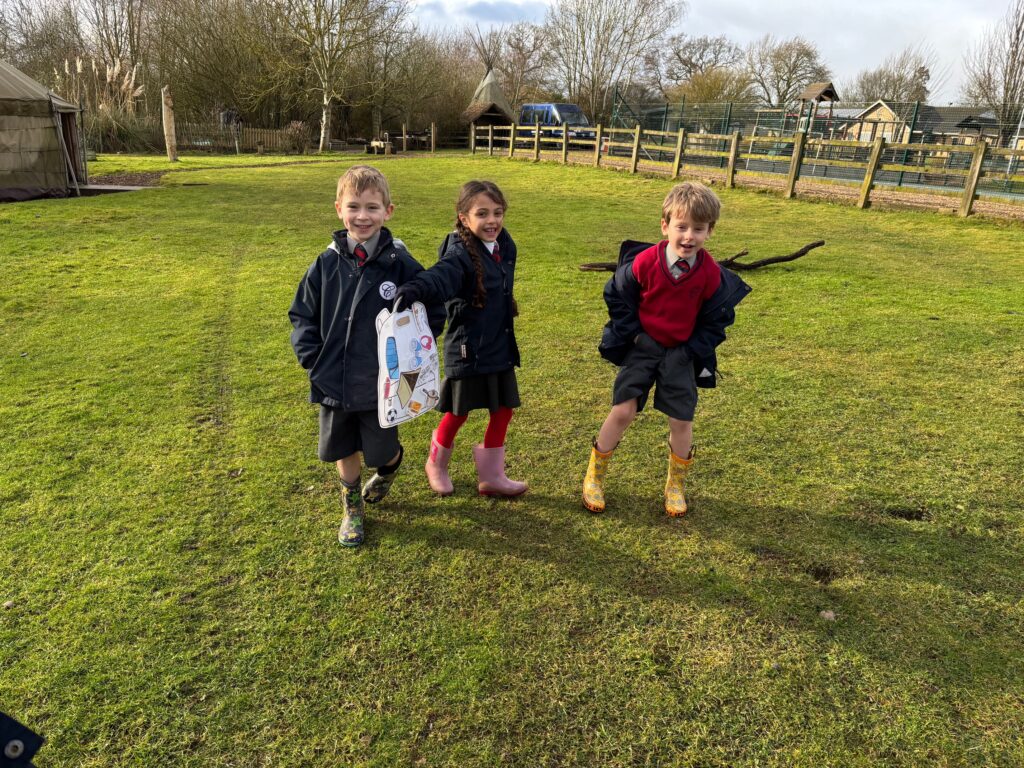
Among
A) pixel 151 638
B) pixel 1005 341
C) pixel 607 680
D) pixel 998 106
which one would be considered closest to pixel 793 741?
pixel 607 680

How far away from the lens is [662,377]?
3.06 meters

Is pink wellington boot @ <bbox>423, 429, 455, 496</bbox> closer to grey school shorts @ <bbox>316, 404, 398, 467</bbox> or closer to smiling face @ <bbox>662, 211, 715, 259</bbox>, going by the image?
grey school shorts @ <bbox>316, 404, 398, 467</bbox>

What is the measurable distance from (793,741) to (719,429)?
2.31m

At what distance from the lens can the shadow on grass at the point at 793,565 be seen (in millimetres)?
2430

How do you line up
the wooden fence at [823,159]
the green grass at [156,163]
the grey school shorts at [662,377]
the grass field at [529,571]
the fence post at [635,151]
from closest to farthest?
the grass field at [529,571]
the grey school shorts at [662,377]
the wooden fence at [823,159]
the green grass at [156,163]
the fence post at [635,151]

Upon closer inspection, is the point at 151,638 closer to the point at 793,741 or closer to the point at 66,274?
A: the point at 793,741

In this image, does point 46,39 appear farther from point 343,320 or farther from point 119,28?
point 343,320

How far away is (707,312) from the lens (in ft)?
9.75

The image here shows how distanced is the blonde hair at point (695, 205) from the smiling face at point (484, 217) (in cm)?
76

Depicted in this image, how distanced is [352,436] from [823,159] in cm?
1761

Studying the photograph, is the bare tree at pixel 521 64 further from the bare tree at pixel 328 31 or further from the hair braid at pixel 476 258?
the hair braid at pixel 476 258

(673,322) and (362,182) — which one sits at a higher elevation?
(362,182)

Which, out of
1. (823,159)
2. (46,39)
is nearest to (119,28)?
(46,39)

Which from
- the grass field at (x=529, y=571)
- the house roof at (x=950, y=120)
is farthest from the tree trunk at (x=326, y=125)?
the grass field at (x=529, y=571)
